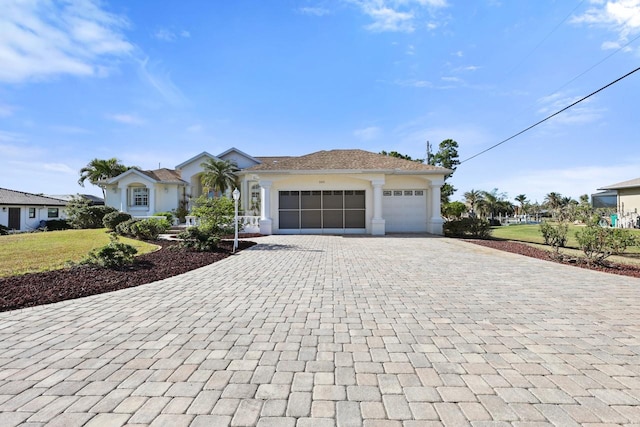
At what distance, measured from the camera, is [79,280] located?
5914 mm

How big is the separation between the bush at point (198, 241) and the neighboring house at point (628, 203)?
37.7 m

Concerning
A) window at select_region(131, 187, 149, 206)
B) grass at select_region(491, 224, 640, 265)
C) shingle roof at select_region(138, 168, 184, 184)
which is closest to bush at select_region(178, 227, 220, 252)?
grass at select_region(491, 224, 640, 265)

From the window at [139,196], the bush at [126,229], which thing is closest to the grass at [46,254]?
the bush at [126,229]

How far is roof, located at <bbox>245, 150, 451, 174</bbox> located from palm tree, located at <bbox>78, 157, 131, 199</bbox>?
864 inches

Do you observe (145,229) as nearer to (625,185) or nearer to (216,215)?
(216,215)

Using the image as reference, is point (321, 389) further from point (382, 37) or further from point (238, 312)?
point (382, 37)

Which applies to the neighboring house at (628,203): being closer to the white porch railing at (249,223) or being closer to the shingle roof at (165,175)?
the white porch railing at (249,223)

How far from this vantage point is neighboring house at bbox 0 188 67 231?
26594 mm

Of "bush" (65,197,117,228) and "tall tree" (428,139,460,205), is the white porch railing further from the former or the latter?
"tall tree" (428,139,460,205)

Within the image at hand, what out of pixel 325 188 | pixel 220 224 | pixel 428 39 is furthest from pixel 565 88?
pixel 220 224

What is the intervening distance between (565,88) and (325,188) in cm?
1194

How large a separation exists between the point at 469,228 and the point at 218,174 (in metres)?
19.2

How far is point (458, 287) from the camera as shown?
579 centimetres

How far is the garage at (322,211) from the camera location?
17.7 metres
